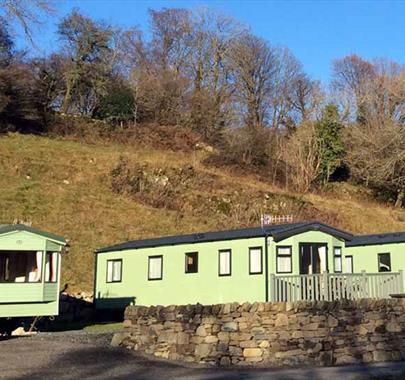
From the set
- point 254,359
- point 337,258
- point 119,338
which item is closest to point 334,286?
point 254,359

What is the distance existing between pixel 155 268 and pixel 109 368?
1049 centimetres

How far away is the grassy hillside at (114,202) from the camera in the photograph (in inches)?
1210

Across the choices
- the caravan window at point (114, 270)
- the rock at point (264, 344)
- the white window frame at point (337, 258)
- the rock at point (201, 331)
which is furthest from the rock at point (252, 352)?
the caravan window at point (114, 270)

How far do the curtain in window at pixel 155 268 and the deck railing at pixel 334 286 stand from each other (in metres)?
6.29

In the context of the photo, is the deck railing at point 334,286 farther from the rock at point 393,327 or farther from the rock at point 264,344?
the rock at point 264,344

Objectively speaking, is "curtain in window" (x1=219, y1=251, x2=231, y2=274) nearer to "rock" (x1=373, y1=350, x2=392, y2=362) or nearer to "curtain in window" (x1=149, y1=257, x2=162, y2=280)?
"curtain in window" (x1=149, y1=257, x2=162, y2=280)

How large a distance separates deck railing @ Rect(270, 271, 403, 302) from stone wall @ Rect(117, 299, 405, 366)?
1465 mm

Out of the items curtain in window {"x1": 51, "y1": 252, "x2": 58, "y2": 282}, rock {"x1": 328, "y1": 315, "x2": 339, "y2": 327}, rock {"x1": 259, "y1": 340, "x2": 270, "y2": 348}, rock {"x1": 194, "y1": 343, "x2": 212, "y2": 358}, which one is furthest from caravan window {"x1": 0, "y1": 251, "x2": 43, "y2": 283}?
rock {"x1": 328, "y1": 315, "x2": 339, "y2": 327}

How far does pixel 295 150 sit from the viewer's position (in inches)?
1799

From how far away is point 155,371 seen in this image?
12375 mm

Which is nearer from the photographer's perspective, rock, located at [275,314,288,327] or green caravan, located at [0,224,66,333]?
rock, located at [275,314,288,327]

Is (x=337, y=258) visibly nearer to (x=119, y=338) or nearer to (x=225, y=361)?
(x=225, y=361)

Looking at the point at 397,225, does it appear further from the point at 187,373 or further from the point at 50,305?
the point at 187,373

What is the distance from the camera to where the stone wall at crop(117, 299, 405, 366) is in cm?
1385
